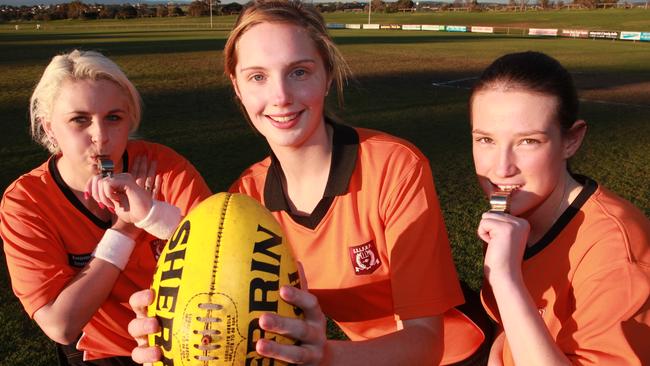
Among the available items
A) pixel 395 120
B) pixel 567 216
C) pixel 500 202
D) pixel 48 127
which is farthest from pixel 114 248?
pixel 395 120

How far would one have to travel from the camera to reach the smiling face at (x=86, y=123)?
8.49 ft

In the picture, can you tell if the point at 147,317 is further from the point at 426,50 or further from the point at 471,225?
the point at 426,50

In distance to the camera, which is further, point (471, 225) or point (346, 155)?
point (471, 225)

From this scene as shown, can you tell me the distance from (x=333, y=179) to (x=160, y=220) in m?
0.73

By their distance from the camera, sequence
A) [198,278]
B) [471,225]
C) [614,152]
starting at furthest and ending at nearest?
1. [614,152]
2. [471,225]
3. [198,278]

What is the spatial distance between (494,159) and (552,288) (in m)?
0.54

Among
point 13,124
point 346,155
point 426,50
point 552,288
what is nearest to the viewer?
point 552,288

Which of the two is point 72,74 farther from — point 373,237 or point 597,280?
point 597,280

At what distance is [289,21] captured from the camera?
93.0 inches

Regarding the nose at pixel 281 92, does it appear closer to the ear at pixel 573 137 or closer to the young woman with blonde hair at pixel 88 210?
the young woman with blonde hair at pixel 88 210

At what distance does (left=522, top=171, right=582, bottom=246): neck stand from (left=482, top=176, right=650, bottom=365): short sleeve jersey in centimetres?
8

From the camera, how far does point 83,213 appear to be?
2684 millimetres

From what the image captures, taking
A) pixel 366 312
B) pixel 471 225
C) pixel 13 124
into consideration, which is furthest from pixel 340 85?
pixel 13 124

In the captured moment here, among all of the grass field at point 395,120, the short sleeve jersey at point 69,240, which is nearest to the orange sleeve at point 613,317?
the short sleeve jersey at point 69,240
